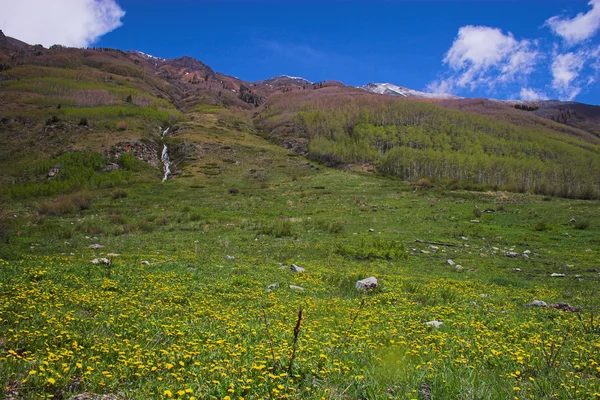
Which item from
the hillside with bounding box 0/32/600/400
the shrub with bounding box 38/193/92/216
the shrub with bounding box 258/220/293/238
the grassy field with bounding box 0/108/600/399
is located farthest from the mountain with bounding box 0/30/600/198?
the shrub with bounding box 258/220/293/238

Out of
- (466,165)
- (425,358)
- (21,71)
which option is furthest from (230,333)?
(21,71)

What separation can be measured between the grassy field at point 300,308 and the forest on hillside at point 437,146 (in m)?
67.2

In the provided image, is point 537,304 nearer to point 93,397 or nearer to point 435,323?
point 435,323

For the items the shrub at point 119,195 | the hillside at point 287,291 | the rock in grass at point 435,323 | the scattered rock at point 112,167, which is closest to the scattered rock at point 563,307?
the hillside at point 287,291

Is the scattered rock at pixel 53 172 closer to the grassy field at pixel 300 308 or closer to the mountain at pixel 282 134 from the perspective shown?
the mountain at pixel 282 134

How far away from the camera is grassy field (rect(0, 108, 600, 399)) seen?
4.38m

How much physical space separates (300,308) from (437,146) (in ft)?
420

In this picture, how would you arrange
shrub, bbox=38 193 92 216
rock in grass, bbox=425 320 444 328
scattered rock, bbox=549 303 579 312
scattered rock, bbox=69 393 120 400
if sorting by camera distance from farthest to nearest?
shrub, bbox=38 193 92 216 → scattered rock, bbox=549 303 579 312 → rock in grass, bbox=425 320 444 328 → scattered rock, bbox=69 393 120 400

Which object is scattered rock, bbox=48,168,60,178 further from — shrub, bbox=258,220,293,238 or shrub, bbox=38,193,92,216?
shrub, bbox=258,220,293,238

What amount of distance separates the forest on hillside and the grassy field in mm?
67208

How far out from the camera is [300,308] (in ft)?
24.5

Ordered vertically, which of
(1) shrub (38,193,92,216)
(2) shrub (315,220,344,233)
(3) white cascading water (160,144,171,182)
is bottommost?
(1) shrub (38,193,92,216)

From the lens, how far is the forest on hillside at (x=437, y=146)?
106 meters

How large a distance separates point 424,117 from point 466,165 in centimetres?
5127
